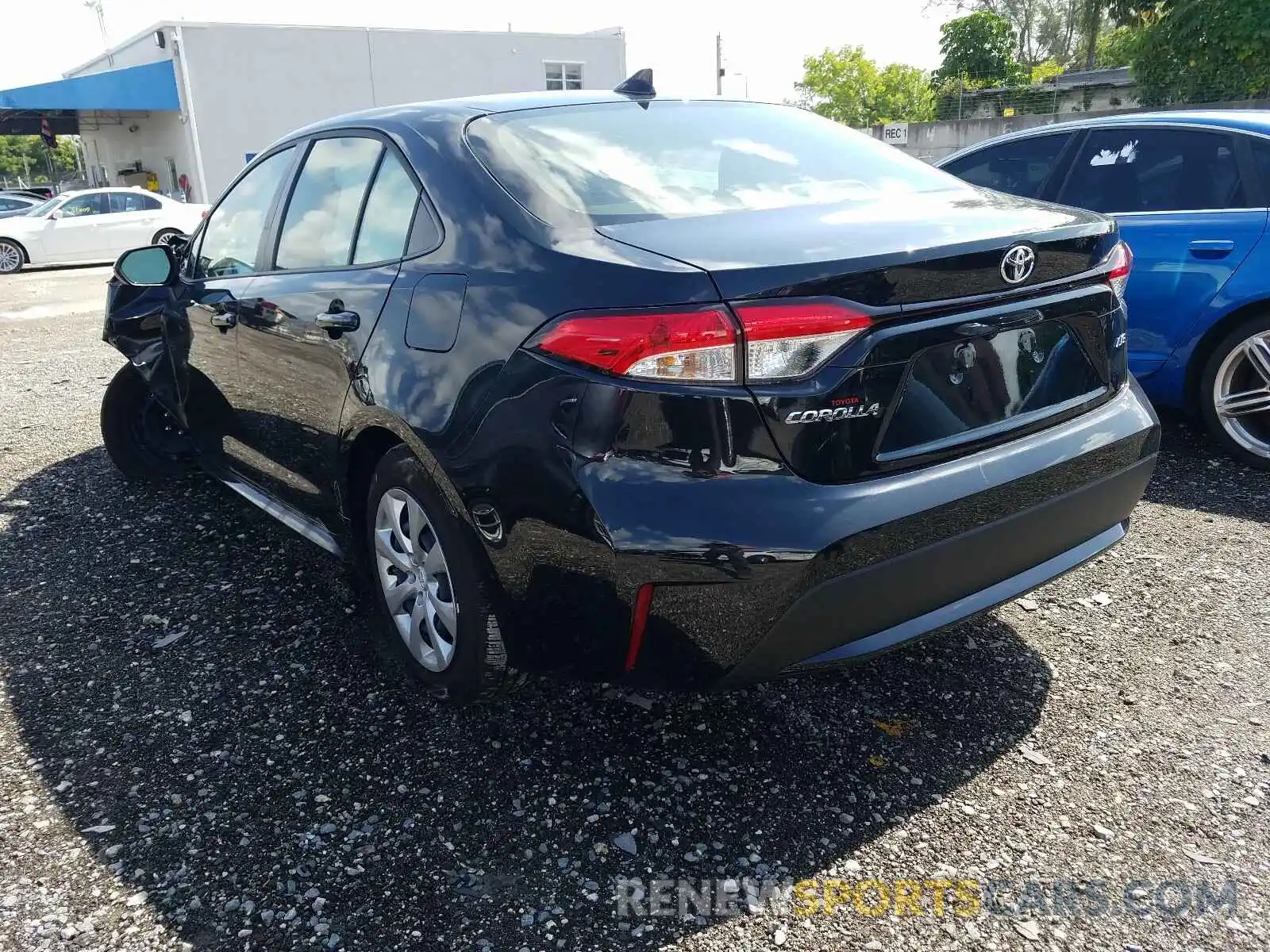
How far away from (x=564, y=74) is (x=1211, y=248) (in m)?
38.6

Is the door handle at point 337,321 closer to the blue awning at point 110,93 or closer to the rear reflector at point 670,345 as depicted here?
the rear reflector at point 670,345

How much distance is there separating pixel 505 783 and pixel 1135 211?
405 centimetres

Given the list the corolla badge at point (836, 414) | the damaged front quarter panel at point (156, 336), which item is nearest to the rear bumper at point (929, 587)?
→ the corolla badge at point (836, 414)

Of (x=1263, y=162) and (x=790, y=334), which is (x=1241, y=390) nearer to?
(x=1263, y=162)

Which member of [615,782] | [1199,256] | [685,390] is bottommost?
[615,782]

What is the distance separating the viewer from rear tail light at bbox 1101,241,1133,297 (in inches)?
100

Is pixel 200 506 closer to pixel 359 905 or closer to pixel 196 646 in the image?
pixel 196 646

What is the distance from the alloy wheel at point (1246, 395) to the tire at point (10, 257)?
63.5ft

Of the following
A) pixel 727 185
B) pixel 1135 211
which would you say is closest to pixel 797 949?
pixel 727 185

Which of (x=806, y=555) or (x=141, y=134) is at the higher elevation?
(x=141, y=134)

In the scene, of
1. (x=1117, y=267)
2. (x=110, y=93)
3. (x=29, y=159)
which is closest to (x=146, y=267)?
(x=1117, y=267)

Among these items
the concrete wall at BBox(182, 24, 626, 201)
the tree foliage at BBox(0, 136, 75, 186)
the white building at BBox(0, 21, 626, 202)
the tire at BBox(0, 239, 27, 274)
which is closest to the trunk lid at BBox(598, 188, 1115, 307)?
the tire at BBox(0, 239, 27, 274)

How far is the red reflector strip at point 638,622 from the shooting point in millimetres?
2031

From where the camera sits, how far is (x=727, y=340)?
1947 mm
